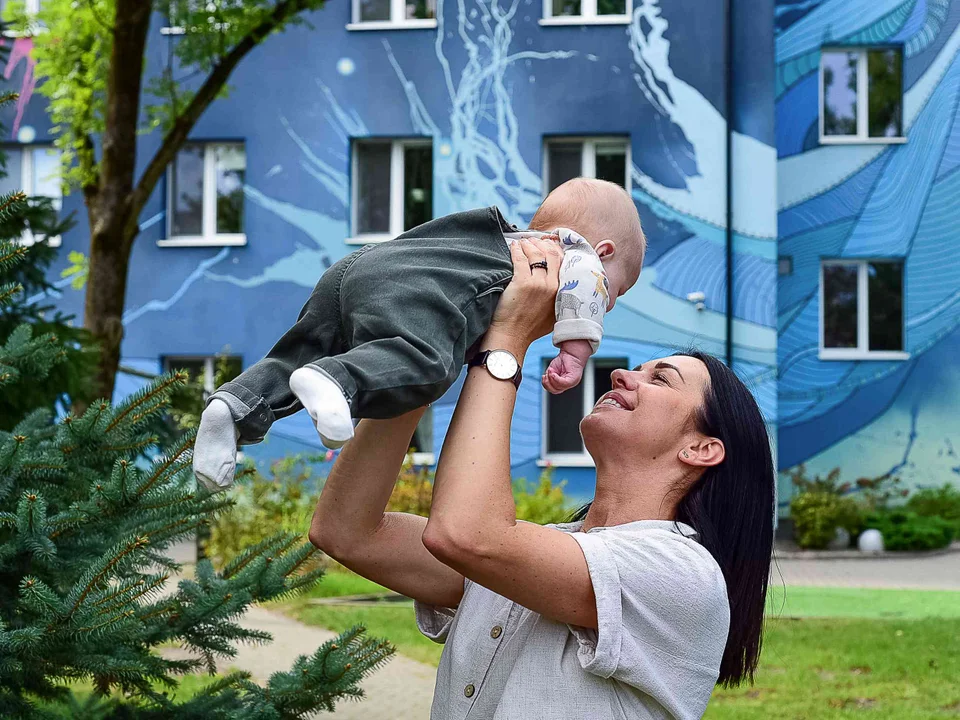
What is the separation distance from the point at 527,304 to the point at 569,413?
42.7 ft

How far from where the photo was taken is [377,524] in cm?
235

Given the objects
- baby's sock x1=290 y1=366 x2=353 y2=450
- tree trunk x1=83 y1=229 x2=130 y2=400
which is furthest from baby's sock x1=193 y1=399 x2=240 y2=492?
tree trunk x1=83 y1=229 x2=130 y2=400

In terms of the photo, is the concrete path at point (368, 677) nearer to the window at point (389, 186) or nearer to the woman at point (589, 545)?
the woman at point (589, 545)

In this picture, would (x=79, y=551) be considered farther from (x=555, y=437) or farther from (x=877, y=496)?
(x=877, y=496)

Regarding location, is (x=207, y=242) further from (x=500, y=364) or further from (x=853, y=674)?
(x=500, y=364)

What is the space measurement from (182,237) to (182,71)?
2324 mm

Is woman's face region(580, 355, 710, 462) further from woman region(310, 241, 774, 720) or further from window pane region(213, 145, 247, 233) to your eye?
window pane region(213, 145, 247, 233)

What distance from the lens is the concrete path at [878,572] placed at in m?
11.6

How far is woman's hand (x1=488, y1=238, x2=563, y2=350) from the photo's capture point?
2.12 metres

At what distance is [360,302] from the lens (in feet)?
6.68

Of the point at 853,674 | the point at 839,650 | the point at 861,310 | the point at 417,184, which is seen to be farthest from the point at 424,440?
the point at 853,674

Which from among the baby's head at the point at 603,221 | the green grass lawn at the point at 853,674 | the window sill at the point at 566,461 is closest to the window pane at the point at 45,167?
the window sill at the point at 566,461

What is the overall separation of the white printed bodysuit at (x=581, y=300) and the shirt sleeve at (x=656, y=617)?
0.38m

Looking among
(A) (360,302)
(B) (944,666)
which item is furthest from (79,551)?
(B) (944,666)
